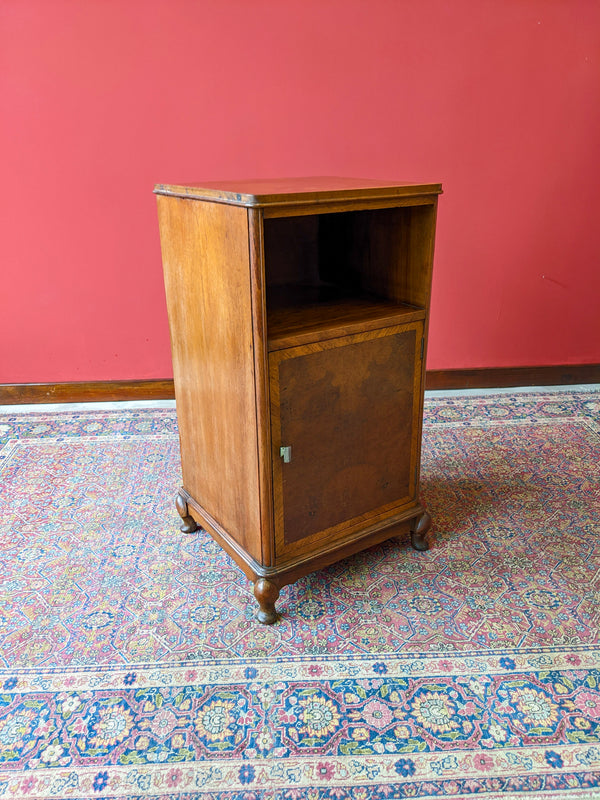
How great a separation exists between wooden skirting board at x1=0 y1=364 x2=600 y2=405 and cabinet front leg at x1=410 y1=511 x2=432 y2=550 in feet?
4.48

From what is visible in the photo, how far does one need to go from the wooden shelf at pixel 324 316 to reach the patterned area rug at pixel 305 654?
0.80 metres

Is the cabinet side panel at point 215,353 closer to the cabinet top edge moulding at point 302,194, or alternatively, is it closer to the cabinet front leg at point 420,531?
the cabinet top edge moulding at point 302,194

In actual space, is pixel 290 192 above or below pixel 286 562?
above

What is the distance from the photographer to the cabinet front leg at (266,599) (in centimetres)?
180

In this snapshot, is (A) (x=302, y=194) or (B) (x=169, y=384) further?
(B) (x=169, y=384)

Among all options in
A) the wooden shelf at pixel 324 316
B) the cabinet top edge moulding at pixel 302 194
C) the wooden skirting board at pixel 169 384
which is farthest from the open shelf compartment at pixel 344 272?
the wooden skirting board at pixel 169 384

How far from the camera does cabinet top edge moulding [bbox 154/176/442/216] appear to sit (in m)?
1.49

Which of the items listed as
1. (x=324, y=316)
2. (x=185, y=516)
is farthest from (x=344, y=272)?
(x=185, y=516)

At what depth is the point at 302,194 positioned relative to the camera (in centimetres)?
155

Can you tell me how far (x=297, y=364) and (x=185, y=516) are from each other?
855 millimetres

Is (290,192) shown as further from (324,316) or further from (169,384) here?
(169,384)

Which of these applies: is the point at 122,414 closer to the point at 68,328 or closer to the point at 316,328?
the point at 68,328

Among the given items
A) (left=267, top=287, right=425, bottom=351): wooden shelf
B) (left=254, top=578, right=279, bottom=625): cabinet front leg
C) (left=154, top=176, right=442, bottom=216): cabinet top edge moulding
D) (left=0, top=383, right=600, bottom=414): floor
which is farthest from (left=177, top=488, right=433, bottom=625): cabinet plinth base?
Result: (left=0, top=383, right=600, bottom=414): floor

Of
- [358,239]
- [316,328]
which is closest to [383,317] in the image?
[316,328]
